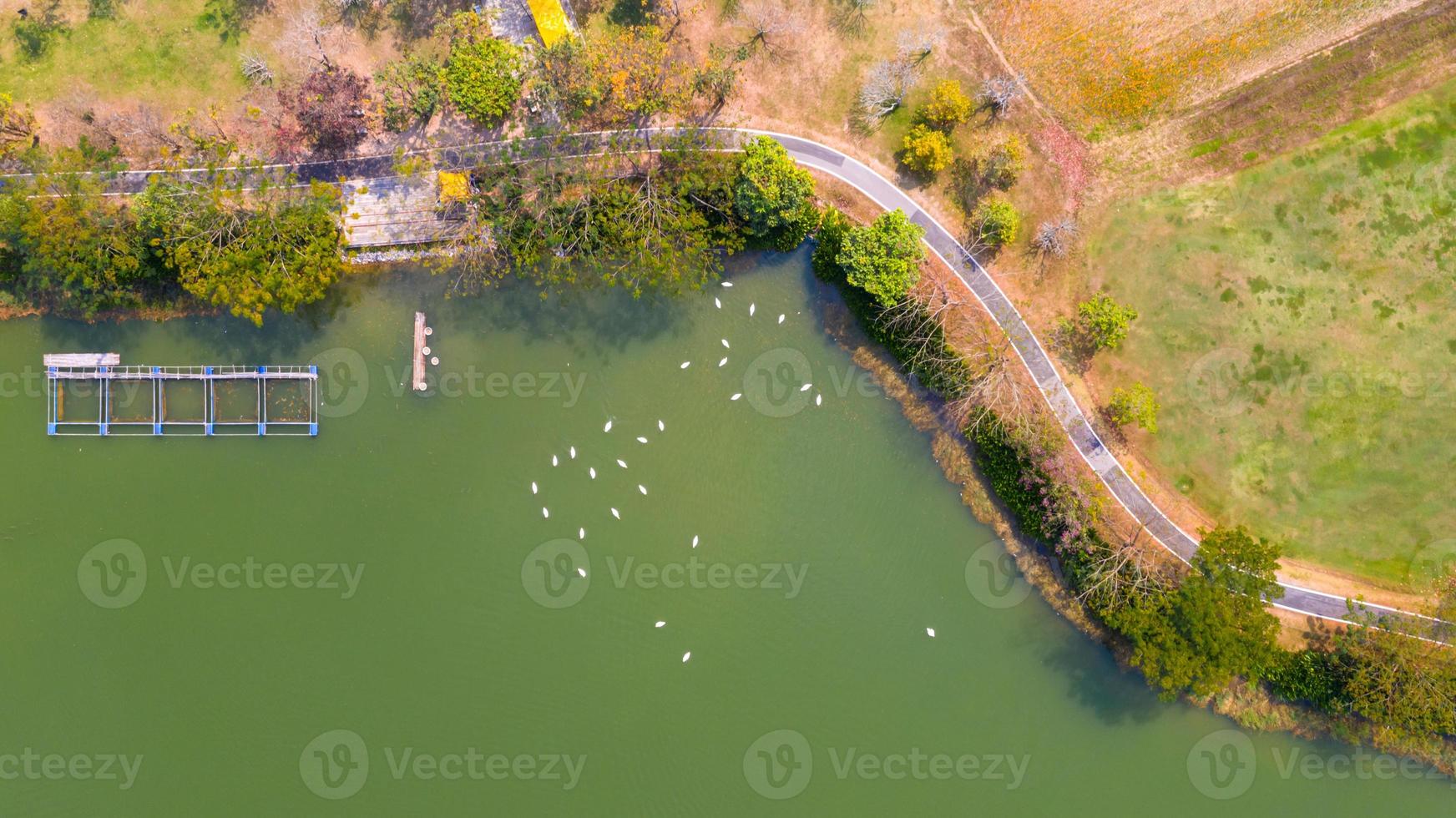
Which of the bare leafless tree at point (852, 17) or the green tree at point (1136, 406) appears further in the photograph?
the bare leafless tree at point (852, 17)

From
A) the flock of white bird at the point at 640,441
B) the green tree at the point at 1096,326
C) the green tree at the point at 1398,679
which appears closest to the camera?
the green tree at the point at 1398,679

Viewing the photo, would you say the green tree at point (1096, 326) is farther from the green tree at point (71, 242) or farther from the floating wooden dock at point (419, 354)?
the green tree at point (71, 242)

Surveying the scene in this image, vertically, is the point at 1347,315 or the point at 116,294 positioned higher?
the point at 116,294

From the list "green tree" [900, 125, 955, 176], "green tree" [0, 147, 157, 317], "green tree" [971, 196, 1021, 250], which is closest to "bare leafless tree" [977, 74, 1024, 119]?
"green tree" [900, 125, 955, 176]

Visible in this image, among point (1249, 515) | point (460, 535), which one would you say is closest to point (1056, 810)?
point (1249, 515)

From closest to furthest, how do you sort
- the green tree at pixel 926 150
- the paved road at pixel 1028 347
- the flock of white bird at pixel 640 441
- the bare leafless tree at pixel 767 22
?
the green tree at pixel 926 150 → the bare leafless tree at pixel 767 22 → the paved road at pixel 1028 347 → the flock of white bird at pixel 640 441

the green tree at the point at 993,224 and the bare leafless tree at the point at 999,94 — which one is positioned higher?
the bare leafless tree at the point at 999,94

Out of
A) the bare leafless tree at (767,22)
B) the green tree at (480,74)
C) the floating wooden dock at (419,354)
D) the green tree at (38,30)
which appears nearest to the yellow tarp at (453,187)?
the green tree at (480,74)

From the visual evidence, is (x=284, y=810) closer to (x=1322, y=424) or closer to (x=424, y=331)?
(x=424, y=331)

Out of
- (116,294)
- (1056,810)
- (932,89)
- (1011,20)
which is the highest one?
(1011,20)
